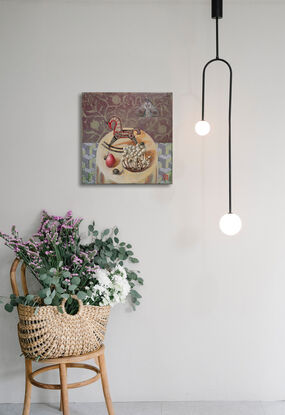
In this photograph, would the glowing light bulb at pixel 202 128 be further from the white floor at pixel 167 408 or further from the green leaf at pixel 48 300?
the white floor at pixel 167 408

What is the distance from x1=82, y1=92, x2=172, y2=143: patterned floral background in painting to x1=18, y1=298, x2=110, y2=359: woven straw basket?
97 centimetres

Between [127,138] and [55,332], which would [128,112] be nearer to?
[127,138]

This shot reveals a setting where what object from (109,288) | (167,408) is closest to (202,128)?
(109,288)

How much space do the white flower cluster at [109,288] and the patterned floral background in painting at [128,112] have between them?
77cm

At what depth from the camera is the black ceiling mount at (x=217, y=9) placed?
2.56 m

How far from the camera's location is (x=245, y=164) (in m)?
2.69

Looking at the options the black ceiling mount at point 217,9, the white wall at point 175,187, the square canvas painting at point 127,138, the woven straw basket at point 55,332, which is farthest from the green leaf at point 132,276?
the black ceiling mount at point 217,9

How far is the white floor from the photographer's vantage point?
8.36ft

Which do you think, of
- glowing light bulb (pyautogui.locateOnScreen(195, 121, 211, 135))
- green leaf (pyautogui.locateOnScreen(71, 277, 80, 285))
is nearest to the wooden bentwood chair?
green leaf (pyautogui.locateOnScreen(71, 277, 80, 285))

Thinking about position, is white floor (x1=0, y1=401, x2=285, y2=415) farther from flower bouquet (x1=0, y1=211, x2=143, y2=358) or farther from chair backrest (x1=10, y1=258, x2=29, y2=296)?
chair backrest (x1=10, y1=258, x2=29, y2=296)

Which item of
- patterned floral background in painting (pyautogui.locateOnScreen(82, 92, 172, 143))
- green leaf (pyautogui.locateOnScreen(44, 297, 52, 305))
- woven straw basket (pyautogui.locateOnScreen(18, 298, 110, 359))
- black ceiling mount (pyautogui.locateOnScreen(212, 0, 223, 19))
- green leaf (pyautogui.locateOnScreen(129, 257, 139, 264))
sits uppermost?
black ceiling mount (pyautogui.locateOnScreen(212, 0, 223, 19))

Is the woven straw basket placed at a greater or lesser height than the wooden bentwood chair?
greater

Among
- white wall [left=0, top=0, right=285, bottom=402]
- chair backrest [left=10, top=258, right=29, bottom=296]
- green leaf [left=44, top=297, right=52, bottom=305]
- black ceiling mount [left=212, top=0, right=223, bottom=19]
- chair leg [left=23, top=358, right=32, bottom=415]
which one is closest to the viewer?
green leaf [left=44, top=297, right=52, bottom=305]

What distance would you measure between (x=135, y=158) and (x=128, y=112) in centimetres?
26
